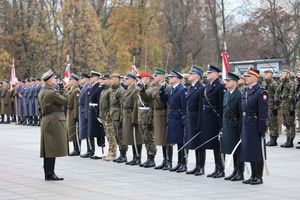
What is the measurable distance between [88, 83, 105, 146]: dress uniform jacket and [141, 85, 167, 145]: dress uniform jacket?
217cm

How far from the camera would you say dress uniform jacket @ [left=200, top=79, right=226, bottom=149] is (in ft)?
43.1

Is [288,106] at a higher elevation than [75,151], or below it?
higher

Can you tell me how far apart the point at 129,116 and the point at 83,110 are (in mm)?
1985

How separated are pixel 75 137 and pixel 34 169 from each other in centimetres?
301

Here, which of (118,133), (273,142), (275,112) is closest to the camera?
(118,133)

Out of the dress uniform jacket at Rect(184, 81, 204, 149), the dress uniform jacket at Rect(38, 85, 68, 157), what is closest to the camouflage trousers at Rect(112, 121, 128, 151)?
the dress uniform jacket at Rect(184, 81, 204, 149)

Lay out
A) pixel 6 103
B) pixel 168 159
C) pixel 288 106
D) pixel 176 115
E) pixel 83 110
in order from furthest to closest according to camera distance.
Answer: pixel 6 103, pixel 288 106, pixel 83 110, pixel 168 159, pixel 176 115

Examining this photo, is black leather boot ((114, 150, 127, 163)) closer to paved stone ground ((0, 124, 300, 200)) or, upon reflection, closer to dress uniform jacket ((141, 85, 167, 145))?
paved stone ground ((0, 124, 300, 200))

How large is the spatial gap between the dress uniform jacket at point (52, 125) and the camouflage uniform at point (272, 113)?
7751 millimetres

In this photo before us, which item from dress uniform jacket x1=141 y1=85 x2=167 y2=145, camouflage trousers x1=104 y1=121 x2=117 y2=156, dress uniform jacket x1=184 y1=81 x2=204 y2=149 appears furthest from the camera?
camouflage trousers x1=104 y1=121 x2=117 y2=156

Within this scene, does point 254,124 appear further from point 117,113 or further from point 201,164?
point 117,113

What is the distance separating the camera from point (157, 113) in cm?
1454

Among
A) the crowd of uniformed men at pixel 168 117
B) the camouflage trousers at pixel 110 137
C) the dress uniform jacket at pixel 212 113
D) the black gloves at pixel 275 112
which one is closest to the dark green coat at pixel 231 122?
the crowd of uniformed men at pixel 168 117

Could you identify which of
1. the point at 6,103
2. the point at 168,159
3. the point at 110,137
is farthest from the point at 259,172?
the point at 6,103
